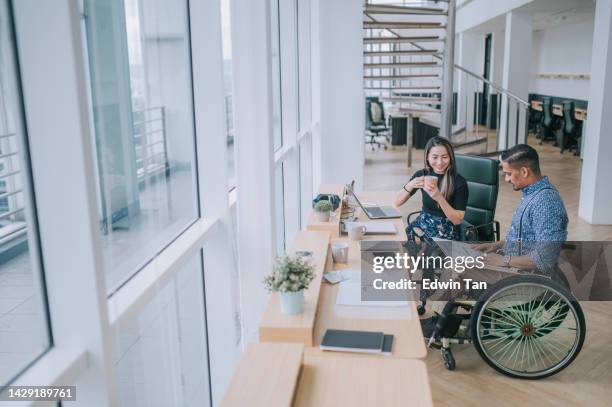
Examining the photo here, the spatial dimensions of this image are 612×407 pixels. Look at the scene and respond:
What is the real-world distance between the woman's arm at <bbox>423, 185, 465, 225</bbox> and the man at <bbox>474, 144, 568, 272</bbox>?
600 millimetres

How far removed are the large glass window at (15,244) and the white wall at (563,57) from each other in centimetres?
1387

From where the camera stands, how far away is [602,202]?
22.7ft

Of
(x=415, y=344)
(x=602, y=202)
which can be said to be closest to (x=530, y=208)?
(x=415, y=344)

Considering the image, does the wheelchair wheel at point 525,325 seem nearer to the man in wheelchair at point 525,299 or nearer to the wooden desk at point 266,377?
the man in wheelchair at point 525,299

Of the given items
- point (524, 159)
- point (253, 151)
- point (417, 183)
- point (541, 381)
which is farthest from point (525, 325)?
point (253, 151)

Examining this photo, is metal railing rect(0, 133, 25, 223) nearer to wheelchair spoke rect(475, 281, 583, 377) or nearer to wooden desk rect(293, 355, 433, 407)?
wooden desk rect(293, 355, 433, 407)

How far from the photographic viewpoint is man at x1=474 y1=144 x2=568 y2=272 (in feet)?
10.8

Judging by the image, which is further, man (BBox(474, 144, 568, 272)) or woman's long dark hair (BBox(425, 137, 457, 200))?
woman's long dark hair (BBox(425, 137, 457, 200))

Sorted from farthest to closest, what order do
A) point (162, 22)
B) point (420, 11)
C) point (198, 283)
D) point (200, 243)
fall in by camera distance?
point (420, 11)
point (198, 283)
point (200, 243)
point (162, 22)

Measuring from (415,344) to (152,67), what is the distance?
1597mm

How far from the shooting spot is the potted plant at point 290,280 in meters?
2.53

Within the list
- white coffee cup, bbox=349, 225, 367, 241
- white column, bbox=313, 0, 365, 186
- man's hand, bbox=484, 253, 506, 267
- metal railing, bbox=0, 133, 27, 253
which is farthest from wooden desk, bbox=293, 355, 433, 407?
white column, bbox=313, 0, 365, 186

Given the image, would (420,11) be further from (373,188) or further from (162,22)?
(162,22)

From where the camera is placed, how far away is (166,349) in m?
2.31
